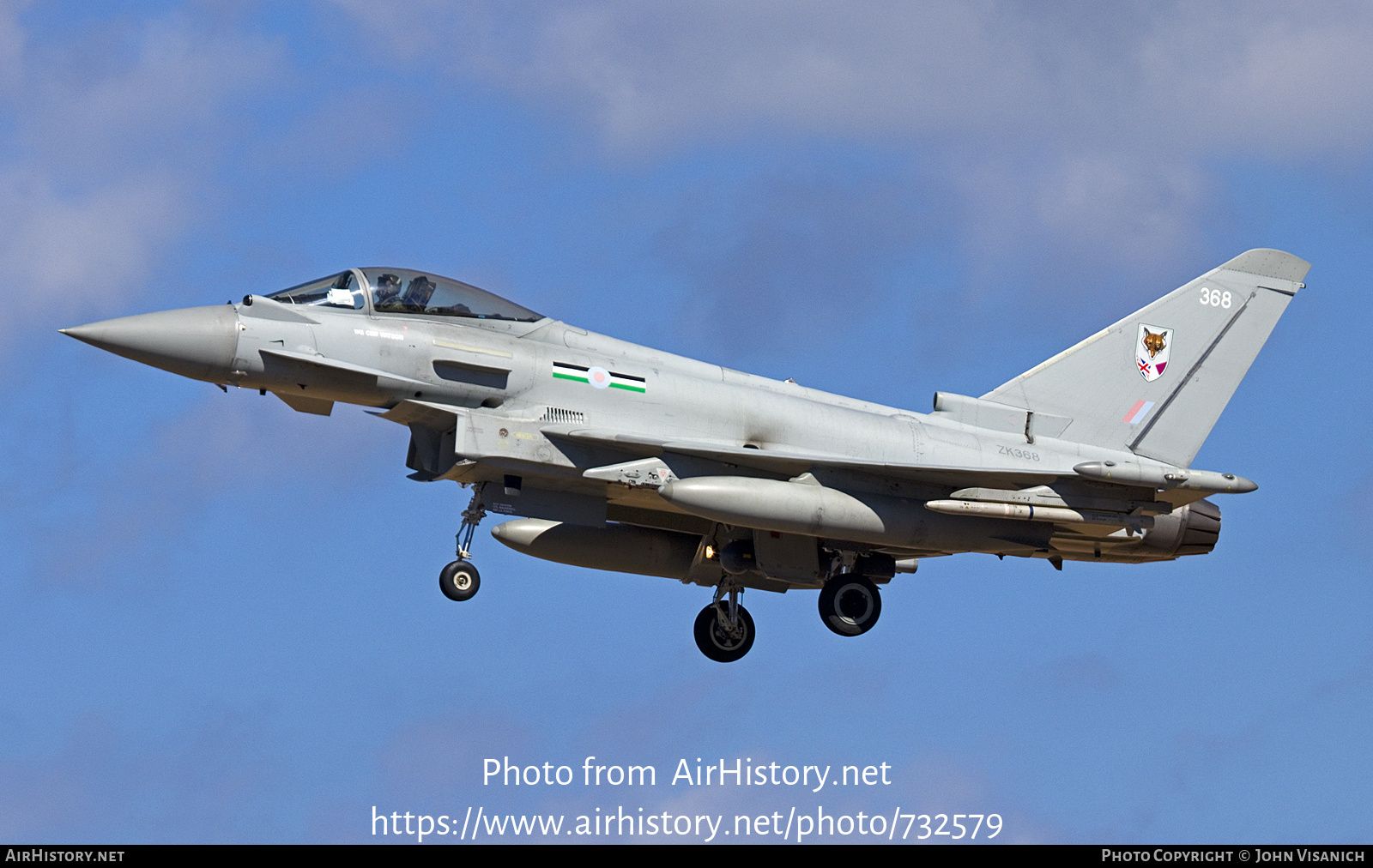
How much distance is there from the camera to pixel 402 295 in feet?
65.4

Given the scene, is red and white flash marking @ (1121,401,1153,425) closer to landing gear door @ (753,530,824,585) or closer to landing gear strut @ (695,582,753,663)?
landing gear door @ (753,530,824,585)

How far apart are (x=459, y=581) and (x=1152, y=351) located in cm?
985

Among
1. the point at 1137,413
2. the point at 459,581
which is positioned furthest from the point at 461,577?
the point at 1137,413

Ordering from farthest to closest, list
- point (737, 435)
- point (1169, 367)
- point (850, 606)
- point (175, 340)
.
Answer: point (1169, 367) < point (850, 606) < point (737, 435) < point (175, 340)

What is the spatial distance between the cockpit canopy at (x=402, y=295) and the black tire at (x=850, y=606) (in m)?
5.10

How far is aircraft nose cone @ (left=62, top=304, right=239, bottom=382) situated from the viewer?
1883 cm

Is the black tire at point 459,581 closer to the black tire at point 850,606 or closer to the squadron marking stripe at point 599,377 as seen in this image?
the squadron marking stripe at point 599,377

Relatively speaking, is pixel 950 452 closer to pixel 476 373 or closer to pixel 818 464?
pixel 818 464

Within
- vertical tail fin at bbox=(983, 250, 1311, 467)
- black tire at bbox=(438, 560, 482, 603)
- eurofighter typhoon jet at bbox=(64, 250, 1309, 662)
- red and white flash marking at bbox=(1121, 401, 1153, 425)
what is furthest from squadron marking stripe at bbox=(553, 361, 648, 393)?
red and white flash marking at bbox=(1121, 401, 1153, 425)

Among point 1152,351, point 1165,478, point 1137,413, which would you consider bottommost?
point 1165,478

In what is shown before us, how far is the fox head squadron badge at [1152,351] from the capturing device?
75.7 ft

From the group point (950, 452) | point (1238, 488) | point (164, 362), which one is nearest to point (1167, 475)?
point (1238, 488)

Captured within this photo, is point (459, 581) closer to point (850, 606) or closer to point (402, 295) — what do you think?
point (402, 295)

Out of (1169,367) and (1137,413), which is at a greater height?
(1169,367)
